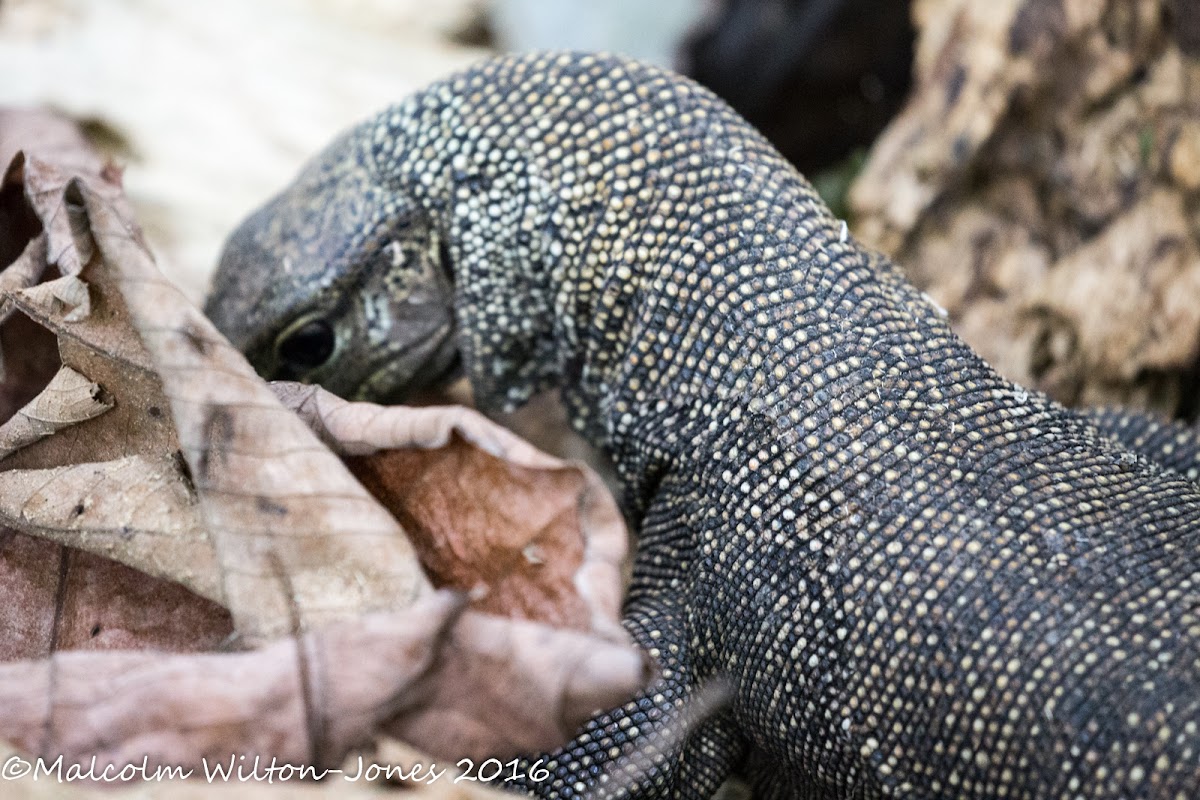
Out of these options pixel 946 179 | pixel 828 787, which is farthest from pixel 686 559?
pixel 946 179

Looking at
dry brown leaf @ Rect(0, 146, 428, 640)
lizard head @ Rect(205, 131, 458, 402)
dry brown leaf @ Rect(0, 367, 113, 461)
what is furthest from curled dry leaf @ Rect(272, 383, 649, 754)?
lizard head @ Rect(205, 131, 458, 402)

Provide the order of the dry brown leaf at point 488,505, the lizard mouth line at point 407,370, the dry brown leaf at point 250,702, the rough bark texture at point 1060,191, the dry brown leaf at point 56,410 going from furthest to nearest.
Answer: the rough bark texture at point 1060,191, the lizard mouth line at point 407,370, the dry brown leaf at point 56,410, the dry brown leaf at point 488,505, the dry brown leaf at point 250,702

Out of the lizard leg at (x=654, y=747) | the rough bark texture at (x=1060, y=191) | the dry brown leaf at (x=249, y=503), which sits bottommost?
the lizard leg at (x=654, y=747)

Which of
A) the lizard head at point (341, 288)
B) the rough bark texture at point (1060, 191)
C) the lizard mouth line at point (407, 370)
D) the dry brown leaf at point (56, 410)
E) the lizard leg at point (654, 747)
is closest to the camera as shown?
the dry brown leaf at point (56, 410)

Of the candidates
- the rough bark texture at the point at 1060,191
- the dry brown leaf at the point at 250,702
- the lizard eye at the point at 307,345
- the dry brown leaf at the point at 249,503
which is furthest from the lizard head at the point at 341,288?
the rough bark texture at the point at 1060,191

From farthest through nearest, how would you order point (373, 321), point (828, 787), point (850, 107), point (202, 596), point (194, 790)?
1. point (850, 107)
2. point (373, 321)
3. point (828, 787)
4. point (202, 596)
5. point (194, 790)

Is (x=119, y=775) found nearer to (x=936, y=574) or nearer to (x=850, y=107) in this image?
(x=936, y=574)

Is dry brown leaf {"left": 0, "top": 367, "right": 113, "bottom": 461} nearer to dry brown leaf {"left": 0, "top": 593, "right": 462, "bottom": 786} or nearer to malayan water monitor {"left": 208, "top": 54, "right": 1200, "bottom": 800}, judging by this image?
dry brown leaf {"left": 0, "top": 593, "right": 462, "bottom": 786}

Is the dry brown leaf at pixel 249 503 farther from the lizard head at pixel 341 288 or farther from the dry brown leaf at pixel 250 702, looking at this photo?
the lizard head at pixel 341 288
